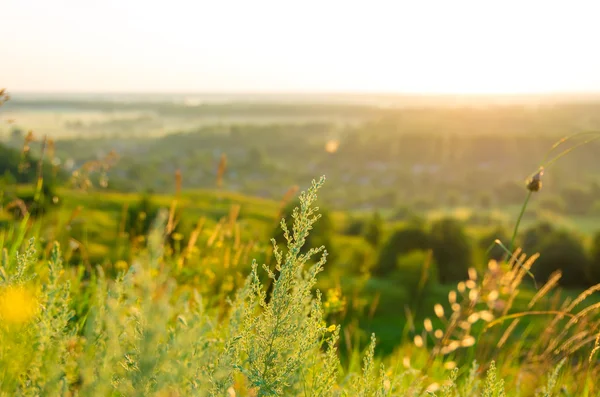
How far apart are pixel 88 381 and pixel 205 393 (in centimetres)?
64

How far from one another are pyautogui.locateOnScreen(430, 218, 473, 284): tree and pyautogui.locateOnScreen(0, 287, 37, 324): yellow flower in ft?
80.3

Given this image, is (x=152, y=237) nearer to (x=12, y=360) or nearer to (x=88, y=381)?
(x=88, y=381)

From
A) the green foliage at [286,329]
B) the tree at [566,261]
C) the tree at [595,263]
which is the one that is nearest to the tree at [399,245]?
the tree at [566,261]

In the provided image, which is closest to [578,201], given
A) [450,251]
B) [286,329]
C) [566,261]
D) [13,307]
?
[566,261]

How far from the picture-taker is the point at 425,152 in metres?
199

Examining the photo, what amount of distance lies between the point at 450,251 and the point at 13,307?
83.4 feet

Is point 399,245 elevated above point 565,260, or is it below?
above

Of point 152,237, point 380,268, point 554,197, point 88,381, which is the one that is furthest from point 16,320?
point 554,197

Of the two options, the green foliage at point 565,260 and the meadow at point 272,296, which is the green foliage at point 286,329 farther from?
the green foliage at point 565,260

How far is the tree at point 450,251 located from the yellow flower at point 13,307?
24.5 meters

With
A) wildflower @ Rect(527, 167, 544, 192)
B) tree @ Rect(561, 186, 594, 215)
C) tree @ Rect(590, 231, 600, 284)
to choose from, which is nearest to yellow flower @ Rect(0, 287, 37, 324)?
wildflower @ Rect(527, 167, 544, 192)

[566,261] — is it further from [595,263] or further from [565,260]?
[595,263]

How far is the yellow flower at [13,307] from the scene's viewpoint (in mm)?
2211

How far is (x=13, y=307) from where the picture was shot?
87.0 inches
